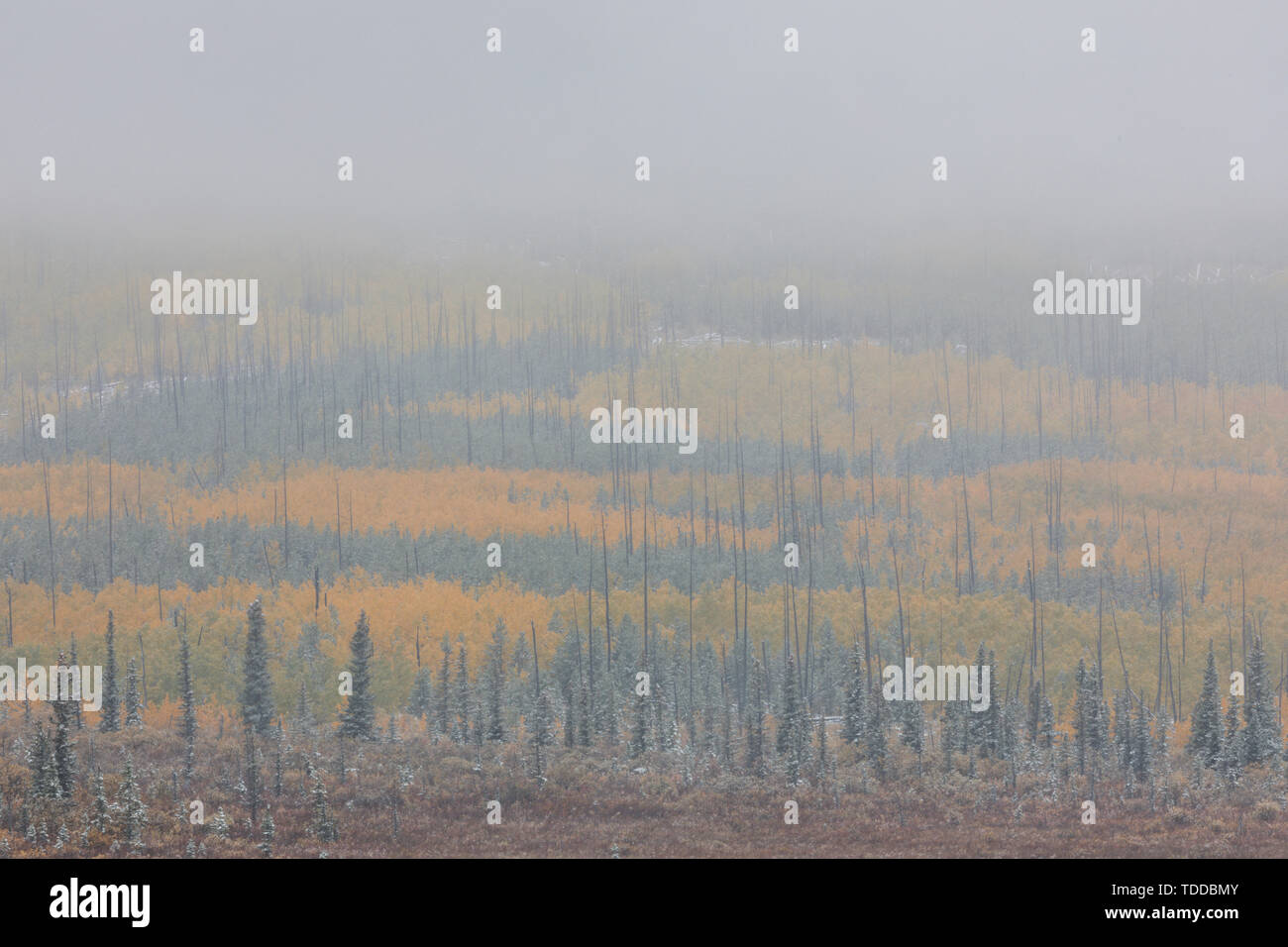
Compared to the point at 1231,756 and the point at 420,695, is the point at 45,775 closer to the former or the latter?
the point at 420,695

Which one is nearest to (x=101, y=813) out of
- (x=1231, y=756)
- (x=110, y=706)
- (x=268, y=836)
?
(x=268, y=836)

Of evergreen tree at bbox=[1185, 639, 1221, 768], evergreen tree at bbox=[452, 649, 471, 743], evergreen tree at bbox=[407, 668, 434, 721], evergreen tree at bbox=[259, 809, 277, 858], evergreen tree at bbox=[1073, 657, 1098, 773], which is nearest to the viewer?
evergreen tree at bbox=[259, 809, 277, 858]

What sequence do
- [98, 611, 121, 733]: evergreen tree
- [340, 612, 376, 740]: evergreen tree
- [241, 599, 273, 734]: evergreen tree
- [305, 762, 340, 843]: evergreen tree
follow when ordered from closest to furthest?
[305, 762, 340, 843]: evergreen tree < [340, 612, 376, 740]: evergreen tree < [98, 611, 121, 733]: evergreen tree < [241, 599, 273, 734]: evergreen tree

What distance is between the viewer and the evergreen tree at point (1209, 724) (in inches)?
3091

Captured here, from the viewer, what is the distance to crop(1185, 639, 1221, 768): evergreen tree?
78.5 m

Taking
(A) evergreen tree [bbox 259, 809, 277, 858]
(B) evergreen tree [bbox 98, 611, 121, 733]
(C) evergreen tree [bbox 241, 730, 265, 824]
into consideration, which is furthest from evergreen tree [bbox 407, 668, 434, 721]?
(A) evergreen tree [bbox 259, 809, 277, 858]

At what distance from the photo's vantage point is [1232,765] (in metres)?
74.4

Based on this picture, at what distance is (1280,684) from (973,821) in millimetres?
70843

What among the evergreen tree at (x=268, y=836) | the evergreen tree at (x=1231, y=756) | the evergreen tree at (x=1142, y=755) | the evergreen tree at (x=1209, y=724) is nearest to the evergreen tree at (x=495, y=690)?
the evergreen tree at (x=268, y=836)

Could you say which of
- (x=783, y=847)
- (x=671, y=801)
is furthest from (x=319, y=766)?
(x=783, y=847)

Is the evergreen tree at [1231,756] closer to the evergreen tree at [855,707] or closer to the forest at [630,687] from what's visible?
the forest at [630,687]

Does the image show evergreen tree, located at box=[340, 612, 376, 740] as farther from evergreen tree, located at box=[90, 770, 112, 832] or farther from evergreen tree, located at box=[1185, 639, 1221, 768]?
evergreen tree, located at box=[1185, 639, 1221, 768]

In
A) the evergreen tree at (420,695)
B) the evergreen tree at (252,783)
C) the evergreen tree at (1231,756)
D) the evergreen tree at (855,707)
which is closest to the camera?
the evergreen tree at (252,783)

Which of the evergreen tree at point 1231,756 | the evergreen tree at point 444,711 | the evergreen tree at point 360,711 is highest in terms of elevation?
the evergreen tree at point 360,711
